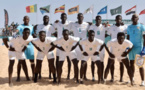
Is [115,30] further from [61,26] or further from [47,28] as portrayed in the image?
[47,28]

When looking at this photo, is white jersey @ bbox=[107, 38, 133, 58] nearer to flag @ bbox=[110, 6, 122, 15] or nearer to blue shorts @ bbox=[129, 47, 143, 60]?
blue shorts @ bbox=[129, 47, 143, 60]

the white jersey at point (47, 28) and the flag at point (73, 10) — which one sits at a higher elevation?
the flag at point (73, 10)

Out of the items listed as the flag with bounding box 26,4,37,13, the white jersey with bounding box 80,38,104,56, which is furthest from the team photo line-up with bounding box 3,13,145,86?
the flag with bounding box 26,4,37,13

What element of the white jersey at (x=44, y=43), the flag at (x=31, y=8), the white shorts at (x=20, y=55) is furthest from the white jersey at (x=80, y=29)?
the flag at (x=31, y=8)

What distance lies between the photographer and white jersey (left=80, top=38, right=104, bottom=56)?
5.58 metres

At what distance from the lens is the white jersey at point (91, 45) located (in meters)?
5.58

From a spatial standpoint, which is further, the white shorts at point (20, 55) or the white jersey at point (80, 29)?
the white jersey at point (80, 29)

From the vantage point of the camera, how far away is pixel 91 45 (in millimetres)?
5633

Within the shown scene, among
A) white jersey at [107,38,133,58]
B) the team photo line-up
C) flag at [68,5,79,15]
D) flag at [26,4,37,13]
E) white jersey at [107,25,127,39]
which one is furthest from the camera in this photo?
flag at [68,5,79,15]

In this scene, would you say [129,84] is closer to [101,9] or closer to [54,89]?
[54,89]

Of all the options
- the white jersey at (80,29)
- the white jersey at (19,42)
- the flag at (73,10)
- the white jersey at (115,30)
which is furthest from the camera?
the flag at (73,10)

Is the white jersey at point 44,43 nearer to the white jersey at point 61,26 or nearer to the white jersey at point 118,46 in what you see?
the white jersey at point 61,26

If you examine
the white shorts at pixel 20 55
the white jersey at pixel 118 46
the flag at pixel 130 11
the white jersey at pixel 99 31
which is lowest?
the white shorts at pixel 20 55

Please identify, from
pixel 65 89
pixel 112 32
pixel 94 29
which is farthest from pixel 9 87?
pixel 112 32
